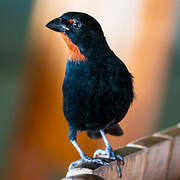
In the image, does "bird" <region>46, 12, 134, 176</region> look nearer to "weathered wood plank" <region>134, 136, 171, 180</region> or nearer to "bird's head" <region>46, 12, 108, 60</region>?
"bird's head" <region>46, 12, 108, 60</region>

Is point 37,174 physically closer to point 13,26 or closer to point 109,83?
point 13,26

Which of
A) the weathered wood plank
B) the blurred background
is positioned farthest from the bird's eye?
the blurred background

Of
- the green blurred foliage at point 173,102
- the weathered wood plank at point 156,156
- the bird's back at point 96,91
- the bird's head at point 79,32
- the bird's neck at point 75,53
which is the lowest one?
the green blurred foliage at point 173,102

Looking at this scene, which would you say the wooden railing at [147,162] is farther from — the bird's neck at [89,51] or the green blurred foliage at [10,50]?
the green blurred foliage at [10,50]

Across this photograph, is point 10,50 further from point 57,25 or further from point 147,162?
point 57,25

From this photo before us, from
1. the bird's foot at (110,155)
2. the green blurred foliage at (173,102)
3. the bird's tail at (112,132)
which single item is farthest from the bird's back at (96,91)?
the green blurred foliage at (173,102)
